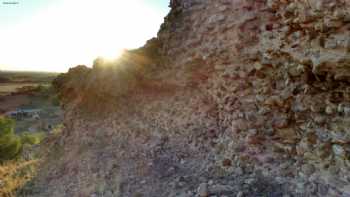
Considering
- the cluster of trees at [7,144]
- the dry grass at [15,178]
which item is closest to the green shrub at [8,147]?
the cluster of trees at [7,144]

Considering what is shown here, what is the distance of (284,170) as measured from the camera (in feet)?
10.7

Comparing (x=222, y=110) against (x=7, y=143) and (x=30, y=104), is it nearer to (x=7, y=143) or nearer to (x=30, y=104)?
(x=7, y=143)

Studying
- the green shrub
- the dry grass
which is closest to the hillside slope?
the dry grass

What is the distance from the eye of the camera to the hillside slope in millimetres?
2975

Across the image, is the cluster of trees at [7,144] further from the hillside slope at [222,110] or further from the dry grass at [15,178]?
the hillside slope at [222,110]

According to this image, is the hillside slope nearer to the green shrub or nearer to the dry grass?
the dry grass

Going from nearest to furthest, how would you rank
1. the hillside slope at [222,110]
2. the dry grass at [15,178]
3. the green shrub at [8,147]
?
the hillside slope at [222,110]
the dry grass at [15,178]
the green shrub at [8,147]

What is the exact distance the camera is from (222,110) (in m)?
4.13

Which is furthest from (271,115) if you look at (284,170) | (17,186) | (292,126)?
(17,186)

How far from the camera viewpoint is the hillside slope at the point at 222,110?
2.97 meters

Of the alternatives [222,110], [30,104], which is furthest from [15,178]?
[30,104]

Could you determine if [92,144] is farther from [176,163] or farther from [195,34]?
[195,34]

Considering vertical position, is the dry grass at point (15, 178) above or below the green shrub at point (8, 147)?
above

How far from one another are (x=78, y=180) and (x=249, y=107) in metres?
3.05
